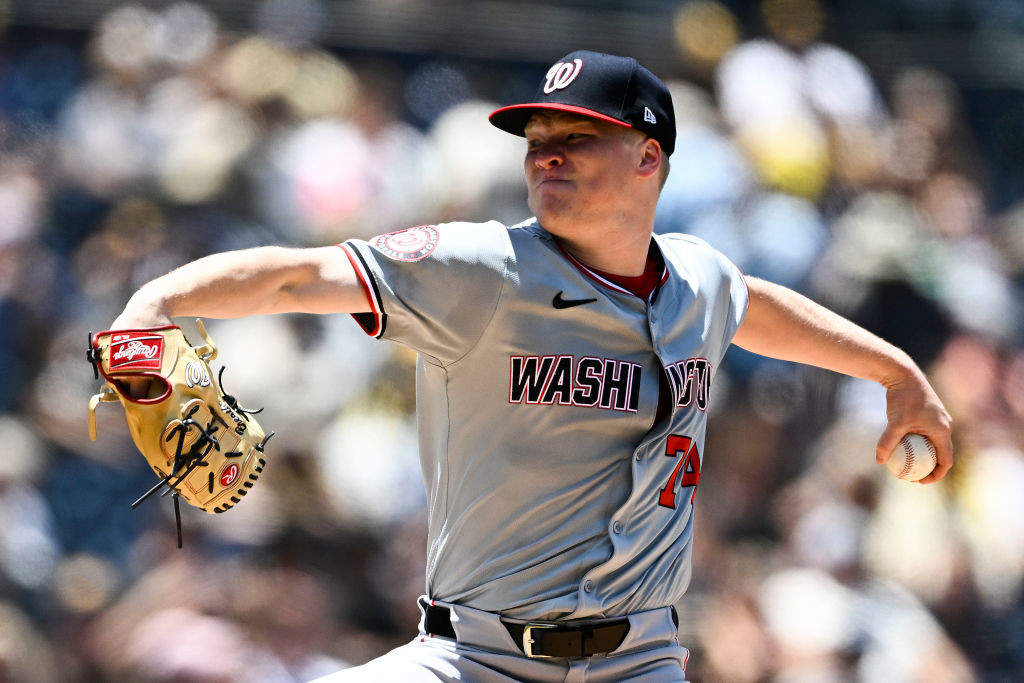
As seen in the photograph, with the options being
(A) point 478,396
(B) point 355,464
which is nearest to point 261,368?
(B) point 355,464

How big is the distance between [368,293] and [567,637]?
745mm

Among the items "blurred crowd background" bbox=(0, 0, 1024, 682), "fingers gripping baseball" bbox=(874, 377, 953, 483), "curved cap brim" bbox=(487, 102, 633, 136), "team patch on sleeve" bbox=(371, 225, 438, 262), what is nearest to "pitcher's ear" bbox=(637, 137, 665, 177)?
"curved cap brim" bbox=(487, 102, 633, 136)

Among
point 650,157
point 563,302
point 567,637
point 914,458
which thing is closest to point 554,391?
point 563,302

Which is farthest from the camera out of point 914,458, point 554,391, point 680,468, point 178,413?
point 914,458

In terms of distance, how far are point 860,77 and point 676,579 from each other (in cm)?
363

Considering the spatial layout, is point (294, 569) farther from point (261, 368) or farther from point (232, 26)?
point (232, 26)

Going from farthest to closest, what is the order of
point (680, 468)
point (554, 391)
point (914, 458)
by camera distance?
point (914, 458) → point (680, 468) → point (554, 391)

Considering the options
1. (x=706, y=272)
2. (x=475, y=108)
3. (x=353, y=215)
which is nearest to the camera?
(x=706, y=272)

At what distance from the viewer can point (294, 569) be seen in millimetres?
Answer: 4004

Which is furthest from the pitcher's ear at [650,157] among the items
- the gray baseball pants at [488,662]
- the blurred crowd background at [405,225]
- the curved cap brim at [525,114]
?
the blurred crowd background at [405,225]

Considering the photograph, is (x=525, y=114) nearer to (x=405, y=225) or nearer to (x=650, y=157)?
(x=650, y=157)

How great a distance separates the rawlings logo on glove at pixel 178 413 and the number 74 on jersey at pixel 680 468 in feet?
A: 2.68

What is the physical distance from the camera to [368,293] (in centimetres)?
206

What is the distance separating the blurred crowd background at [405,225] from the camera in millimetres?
3943
